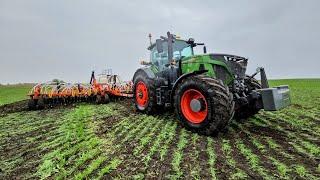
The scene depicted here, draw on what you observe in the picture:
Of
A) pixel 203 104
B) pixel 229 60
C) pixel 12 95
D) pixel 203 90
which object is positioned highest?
Result: pixel 229 60

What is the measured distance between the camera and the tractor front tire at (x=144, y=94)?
10797 millimetres

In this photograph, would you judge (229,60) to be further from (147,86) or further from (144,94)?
(144,94)

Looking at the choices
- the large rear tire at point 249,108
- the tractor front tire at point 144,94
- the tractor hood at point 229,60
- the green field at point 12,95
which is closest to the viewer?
the tractor hood at point 229,60

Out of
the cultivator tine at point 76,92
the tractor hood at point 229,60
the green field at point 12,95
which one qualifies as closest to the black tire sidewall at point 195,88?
the tractor hood at point 229,60

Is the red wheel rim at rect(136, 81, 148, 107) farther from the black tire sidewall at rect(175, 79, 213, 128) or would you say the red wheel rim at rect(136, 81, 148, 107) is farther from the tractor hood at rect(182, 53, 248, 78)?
the black tire sidewall at rect(175, 79, 213, 128)

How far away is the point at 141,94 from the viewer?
11.5 meters

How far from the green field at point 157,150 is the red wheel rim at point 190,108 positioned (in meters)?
0.38

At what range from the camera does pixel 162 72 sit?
36.5 ft

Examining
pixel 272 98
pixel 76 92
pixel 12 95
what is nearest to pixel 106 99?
pixel 76 92

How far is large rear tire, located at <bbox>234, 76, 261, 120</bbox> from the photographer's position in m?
9.45

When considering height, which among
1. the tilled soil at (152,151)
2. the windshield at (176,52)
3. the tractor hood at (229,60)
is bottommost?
the tilled soil at (152,151)

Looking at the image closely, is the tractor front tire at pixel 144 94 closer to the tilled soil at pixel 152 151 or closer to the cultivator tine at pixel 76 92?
the tilled soil at pixel 152 151

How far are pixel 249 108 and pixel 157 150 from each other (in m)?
3.86

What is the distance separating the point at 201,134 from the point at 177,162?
2.25 metres
